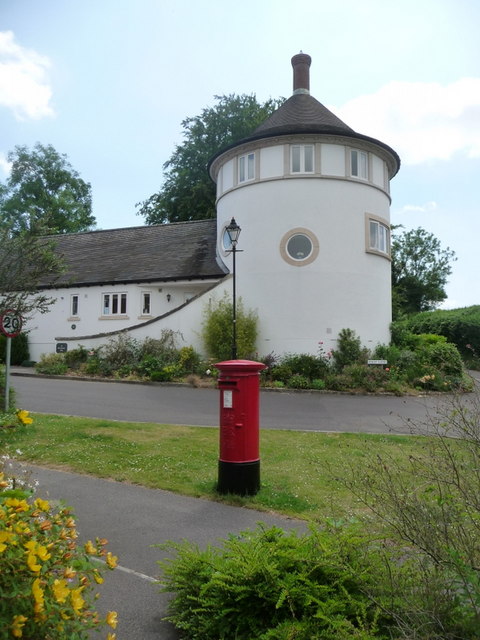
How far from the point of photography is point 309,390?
18.2m

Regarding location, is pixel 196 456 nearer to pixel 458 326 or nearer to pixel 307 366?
pixel 307 366

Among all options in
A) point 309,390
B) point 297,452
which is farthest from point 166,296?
Result: point 297,452

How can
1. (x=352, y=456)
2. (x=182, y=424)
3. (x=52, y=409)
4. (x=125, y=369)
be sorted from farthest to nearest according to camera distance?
(x=125, y=369), (x=52, y=409), (x=182, y=424), (x=352, y=456)

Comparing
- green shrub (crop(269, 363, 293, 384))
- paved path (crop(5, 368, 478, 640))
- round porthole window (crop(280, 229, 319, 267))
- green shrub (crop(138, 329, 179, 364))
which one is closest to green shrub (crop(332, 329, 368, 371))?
green shrub (crop(269, 363, 293, 384))

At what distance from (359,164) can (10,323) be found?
54.5ft

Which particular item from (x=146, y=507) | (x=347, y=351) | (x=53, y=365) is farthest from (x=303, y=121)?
(x=146, y=507)

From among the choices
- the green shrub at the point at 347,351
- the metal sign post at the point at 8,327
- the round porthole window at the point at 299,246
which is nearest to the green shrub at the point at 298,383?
the green shrub at the point at 347,351

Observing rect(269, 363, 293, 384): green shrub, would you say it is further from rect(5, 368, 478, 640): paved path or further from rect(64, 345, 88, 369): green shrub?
rect(64, 345, 88, 369): green shrub

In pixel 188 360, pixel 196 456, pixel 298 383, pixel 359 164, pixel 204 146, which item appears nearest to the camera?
pixel 196 456

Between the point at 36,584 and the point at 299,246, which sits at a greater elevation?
the point at 299,246

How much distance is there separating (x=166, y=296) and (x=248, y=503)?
19767 mm

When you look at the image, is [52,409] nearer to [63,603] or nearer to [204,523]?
[204,523]

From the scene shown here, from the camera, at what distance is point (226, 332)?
20.8m

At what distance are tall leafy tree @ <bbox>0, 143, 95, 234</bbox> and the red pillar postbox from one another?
4384 centimetres
